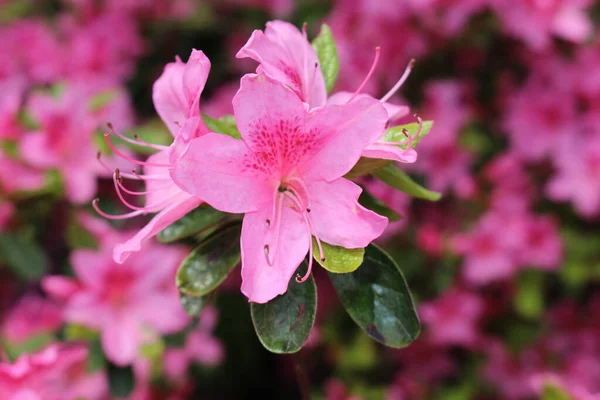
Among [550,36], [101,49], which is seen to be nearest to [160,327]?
[101,49]

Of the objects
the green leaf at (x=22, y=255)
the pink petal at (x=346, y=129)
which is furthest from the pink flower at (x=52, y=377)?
the pink petal at (x=346, y=129)

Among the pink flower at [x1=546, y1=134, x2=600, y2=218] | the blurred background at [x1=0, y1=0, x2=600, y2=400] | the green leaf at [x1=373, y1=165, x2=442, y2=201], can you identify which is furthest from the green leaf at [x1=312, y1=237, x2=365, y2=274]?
the pink flower at [x1=546, y1=134, x2=600, y2=218]

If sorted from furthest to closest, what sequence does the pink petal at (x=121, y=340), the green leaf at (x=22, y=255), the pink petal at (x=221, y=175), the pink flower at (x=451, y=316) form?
the pink flower at (x=451, y=316), the green leaf at (x=22, y=255), the pink petal at (x=121, y=340), the pink petal at (x=221, y=175)

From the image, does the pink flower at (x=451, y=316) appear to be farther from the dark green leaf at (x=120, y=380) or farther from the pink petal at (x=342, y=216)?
the pink petal at (x=342, y=216)

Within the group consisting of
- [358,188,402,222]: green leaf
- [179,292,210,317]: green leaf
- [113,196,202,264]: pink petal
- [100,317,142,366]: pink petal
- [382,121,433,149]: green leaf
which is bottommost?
[100,317,142,366]: pink petal

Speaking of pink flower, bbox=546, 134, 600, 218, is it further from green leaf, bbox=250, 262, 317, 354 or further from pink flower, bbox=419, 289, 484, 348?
green leaf, bbox=250, 262, 317, 354

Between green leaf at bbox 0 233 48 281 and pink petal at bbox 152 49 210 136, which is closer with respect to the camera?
pink petal at bbox 152 49 210 136

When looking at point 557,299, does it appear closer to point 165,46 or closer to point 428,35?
point 428,35
